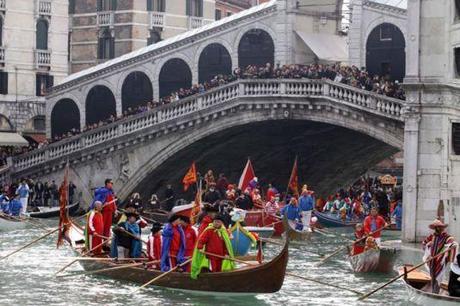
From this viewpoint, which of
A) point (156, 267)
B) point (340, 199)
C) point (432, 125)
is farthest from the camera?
point (340, 199)

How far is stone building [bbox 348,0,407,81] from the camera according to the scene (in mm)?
48688

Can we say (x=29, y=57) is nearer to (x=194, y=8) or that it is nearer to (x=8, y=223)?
(x=194, y=8)

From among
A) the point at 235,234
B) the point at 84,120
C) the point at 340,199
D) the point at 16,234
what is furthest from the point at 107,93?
the point at 235,234

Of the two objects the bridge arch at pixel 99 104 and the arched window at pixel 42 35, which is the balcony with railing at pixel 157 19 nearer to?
the arched window at pixel 42 35

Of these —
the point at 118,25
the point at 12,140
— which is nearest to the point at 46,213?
the point at 12,140

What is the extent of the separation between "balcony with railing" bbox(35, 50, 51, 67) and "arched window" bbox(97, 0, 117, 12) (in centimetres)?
458

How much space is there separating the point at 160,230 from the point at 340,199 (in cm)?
2709

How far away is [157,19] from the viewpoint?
199 ft

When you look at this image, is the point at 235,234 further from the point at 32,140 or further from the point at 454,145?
the point at 32,140

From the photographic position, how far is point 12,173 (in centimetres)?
5203

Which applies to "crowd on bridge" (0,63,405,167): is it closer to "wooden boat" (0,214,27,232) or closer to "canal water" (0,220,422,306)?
"wooden boat" (0,214,27,232)

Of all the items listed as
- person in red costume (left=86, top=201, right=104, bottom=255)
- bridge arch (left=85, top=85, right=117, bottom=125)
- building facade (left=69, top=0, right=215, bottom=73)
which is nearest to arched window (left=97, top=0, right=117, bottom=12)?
building facade (left=69, top=0, right=215, bottom=73)

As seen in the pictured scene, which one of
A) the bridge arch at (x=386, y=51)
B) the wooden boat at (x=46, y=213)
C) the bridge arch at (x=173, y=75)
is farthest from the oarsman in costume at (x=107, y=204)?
the bridge arch at (x=173, y=75)

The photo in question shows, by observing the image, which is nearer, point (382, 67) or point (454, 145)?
point (454, 145)
